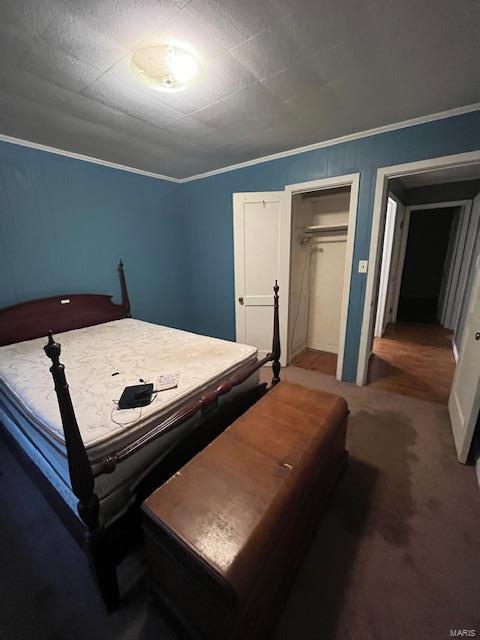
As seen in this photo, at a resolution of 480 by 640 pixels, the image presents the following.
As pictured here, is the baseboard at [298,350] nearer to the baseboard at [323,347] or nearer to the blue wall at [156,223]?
the baseboard at [323,347]

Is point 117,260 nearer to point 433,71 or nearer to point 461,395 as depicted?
point 433,71

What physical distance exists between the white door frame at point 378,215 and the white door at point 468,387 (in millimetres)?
771

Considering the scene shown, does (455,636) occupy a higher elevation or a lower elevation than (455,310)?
lower

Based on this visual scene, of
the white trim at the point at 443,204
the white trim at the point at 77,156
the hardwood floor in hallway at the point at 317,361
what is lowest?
the hardwood floor in hallway at the point at 317,361

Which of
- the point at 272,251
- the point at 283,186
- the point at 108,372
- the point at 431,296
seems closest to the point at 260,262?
the point at 272,251

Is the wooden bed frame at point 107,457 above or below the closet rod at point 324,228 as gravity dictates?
below

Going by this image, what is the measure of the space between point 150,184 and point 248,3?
2.71 m

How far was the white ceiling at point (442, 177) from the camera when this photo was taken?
3406 mm

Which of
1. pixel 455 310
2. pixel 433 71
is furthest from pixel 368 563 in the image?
pixel 455 310

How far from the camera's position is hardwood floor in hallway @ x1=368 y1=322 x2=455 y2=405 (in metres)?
2.83

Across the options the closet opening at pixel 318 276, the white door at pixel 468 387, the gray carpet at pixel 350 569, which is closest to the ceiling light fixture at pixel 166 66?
the closet opening at pixel 318 276

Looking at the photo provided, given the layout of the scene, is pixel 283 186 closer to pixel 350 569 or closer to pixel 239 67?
pixel 239 67

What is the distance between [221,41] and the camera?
132cm

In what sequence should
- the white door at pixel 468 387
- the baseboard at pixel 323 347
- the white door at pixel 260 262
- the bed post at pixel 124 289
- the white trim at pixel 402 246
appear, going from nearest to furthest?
the white door at pixel 468 387
the white door at pixel 260 262
the bed post at pixel 124 289
the baseboard at pixel 323 347
the white trim at pixel 402 246
